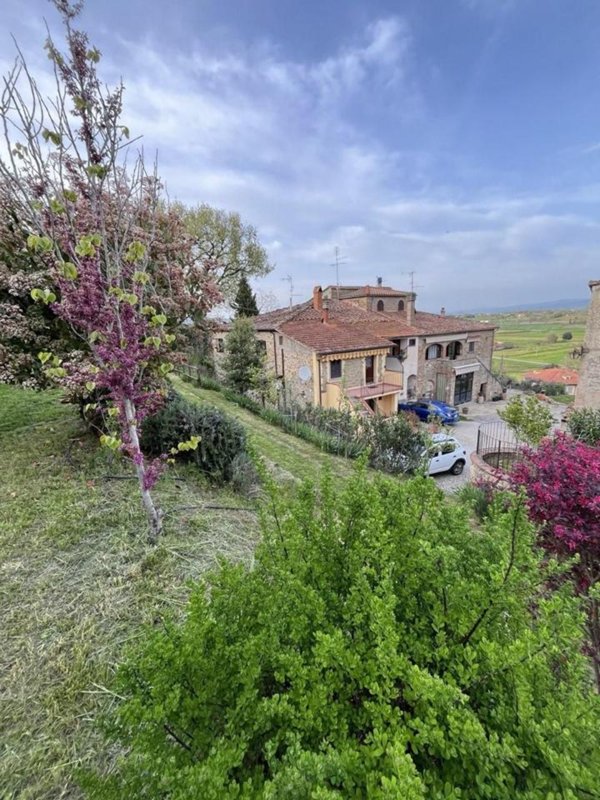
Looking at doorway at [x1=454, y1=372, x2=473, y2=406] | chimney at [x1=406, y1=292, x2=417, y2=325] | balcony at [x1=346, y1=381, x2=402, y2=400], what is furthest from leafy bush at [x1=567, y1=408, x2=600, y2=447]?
chimney at [x1=406, y1=292, x2=417, y2=325]

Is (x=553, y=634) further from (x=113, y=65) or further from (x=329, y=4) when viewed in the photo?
(x=329, y=4)

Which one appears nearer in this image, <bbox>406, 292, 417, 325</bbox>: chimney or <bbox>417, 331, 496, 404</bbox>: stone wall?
<bbox>417, 331, 496, 404</bbox>: stone wall

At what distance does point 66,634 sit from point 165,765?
210cm

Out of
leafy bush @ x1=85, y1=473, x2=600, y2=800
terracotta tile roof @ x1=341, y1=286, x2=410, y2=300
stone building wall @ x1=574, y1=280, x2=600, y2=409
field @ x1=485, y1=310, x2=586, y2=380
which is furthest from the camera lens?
field @ x1=485, y1=310, x2=586, y2=380

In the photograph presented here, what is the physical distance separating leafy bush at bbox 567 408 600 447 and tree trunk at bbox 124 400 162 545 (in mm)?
12950

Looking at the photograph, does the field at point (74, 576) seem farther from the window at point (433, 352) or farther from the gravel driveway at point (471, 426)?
the window at point (433, 352)

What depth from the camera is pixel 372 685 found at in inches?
55.4

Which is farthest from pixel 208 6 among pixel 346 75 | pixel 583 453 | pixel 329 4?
pixel 583 453

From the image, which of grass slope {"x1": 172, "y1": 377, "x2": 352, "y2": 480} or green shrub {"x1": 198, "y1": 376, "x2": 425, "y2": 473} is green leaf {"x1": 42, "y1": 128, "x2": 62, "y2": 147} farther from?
green shrub {"x1": 198, "y1": 376, "x2": 425, "y2": 473}

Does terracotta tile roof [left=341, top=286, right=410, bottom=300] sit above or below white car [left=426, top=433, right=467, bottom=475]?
above

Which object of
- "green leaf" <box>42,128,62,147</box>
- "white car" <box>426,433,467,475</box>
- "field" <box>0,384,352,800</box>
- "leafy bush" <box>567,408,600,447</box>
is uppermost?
"green leaf" <box>42,128,62,147</box>

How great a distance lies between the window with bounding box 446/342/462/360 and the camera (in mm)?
26234

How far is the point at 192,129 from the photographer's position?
6090 mm

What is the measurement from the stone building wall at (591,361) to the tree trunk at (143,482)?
19.8m
